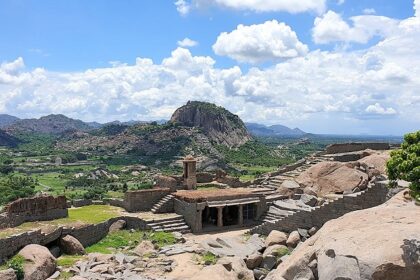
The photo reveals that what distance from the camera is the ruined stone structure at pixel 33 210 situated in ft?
86.4

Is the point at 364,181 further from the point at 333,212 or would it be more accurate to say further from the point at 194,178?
the point at 194,178

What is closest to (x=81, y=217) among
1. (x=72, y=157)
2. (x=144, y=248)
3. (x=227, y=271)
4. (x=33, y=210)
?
(x=33, y=210)

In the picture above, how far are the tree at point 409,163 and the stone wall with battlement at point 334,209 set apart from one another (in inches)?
306

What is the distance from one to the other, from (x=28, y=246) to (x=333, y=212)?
16976mm

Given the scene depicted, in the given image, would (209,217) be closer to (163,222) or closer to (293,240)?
(163,222)

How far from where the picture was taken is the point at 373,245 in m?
13.7

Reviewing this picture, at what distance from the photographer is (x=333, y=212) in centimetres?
2656

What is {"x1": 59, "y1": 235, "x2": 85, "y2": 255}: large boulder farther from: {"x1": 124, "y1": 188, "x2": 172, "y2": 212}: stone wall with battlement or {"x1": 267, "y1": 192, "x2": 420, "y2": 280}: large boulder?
{"x1": 267, "y1": 192, "x2": 420, "y2": 280}: large boulder

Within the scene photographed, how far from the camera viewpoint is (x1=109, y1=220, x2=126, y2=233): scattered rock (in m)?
30.2

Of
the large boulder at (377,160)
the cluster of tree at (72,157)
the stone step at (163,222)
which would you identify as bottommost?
the cluster of tree at (72,157)

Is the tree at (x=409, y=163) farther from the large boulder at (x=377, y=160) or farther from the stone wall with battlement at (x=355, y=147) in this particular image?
the stone wall with battlement at (x=355, y=147)

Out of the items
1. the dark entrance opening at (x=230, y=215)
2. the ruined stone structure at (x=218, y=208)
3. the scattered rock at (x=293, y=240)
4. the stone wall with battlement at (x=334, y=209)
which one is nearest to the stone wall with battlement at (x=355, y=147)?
the ruined stone structure at (x=218, y=208)

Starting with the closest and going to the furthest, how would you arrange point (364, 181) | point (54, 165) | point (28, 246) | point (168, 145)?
point (28, 246)
point (364, 181)
point (54, 165)
point (168, 145)

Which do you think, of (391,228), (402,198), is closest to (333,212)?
(402,198)
